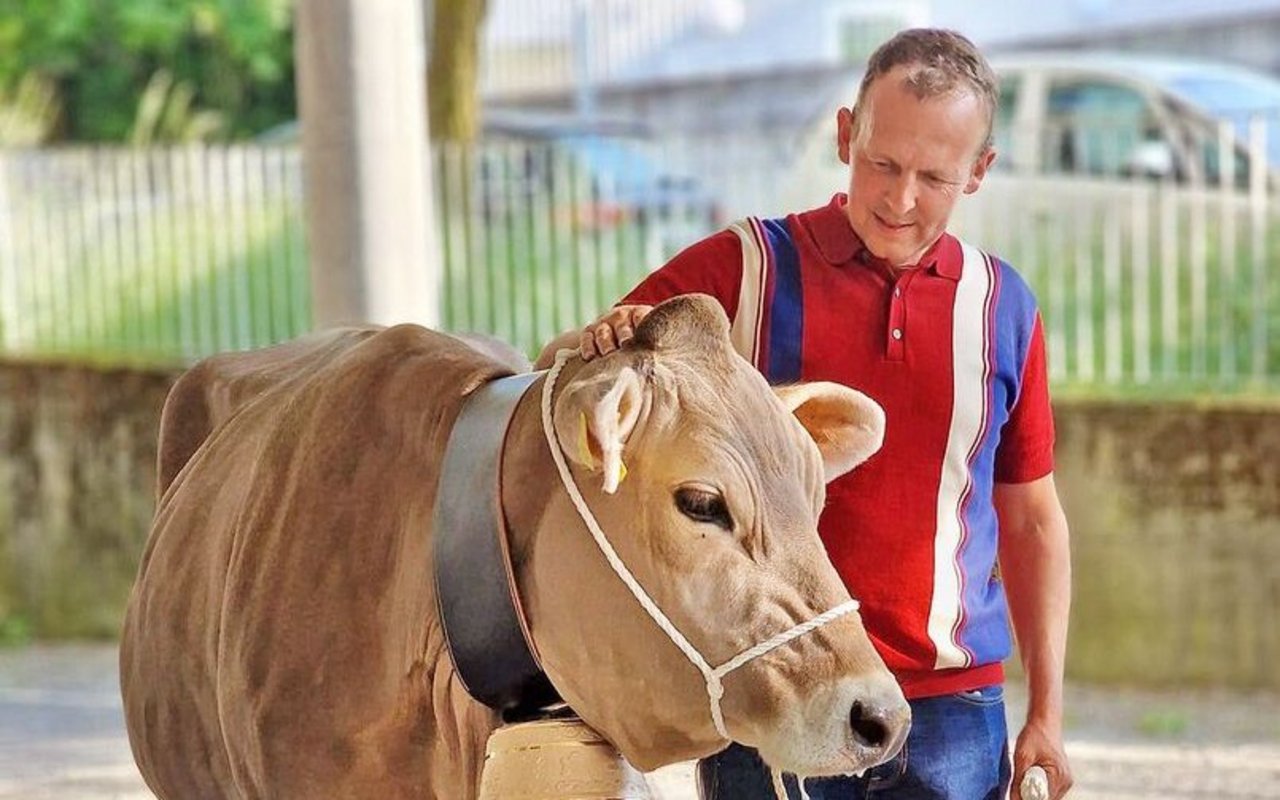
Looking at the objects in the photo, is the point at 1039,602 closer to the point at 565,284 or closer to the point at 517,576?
the point at 517,576

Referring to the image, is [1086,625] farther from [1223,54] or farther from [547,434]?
[1223,54]

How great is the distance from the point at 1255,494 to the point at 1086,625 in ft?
2.82

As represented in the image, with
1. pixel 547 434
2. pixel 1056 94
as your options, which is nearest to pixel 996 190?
pixel 1056 94

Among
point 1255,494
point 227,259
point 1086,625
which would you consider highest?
point 227,259

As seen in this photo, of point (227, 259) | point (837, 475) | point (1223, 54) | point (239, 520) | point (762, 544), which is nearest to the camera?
point (762, 544)

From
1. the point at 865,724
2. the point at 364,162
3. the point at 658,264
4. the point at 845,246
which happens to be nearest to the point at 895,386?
the point at 845,246

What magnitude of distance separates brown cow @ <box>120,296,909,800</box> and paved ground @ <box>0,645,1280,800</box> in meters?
2.82

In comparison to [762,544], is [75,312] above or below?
below

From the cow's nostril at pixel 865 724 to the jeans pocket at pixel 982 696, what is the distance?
30.0 inches

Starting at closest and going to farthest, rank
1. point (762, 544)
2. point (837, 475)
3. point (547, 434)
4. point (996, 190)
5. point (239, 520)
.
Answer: point (762, 544) → point (547, 434) → point (837, 475) → point (239, 520) → point (996, 190)

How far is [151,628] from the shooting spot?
4023mm

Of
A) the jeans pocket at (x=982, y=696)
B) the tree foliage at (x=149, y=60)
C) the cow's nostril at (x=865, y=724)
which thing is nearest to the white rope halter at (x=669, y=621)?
the cow's nostril at (x=865, y=724)

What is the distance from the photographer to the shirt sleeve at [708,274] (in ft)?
10.8

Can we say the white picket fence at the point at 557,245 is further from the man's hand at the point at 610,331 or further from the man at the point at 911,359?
the man's hand at the point at 610,331
